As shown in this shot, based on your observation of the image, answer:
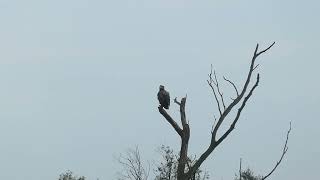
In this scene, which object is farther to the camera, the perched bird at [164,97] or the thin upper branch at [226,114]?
the perched bird at [164,97]

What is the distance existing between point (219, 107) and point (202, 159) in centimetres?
84

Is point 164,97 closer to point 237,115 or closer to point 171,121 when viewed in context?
point 171,121

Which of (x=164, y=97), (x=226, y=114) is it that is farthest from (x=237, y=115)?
(x=164, y=97)

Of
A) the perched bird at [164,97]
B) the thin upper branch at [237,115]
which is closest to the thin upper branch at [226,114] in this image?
the thin upper branch at [237,115]

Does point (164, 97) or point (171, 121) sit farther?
point (164, 97)

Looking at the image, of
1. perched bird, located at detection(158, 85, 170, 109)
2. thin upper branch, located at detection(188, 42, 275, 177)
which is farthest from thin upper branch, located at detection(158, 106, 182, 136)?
perched bird, located at detection(158, 85, 170, 109)

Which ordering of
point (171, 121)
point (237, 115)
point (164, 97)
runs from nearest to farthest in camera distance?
point (237, 115) < point (171, 121) < point (164, 97)

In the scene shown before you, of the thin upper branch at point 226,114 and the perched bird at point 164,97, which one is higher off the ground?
the perched bird at point 164,97

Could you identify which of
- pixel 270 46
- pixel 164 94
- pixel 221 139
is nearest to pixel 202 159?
pixel 221 139

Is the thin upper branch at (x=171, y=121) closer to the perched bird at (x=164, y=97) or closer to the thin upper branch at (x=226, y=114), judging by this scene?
the thin upper branch at (x=226, y=114)

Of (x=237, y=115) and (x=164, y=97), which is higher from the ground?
(x=164, y=97)

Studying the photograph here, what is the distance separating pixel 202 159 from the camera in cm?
640

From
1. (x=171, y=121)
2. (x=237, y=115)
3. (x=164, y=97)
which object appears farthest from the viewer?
(x=164, y=97)

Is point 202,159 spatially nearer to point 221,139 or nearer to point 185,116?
point 221,139
